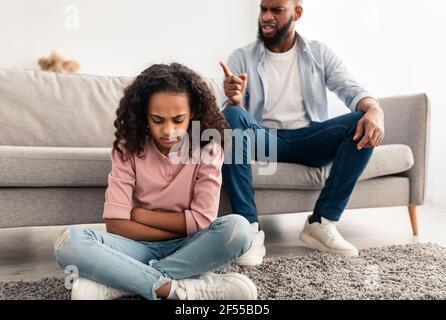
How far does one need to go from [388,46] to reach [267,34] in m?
1.21

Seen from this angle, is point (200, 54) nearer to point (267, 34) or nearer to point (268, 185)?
point (267, 34)

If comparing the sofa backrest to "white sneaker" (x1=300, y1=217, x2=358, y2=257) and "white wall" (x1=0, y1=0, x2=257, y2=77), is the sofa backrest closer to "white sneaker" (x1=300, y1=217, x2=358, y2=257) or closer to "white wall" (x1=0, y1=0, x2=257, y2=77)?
"white sneaker" (x1=300, y1=217, x2=358, y2=257)

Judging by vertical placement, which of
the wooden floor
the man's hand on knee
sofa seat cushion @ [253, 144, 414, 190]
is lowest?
the wooden floor

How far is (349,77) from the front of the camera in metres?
1.54

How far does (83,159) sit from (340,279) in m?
0.78

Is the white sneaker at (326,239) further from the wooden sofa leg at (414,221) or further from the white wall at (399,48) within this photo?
the white wall at (399,48)

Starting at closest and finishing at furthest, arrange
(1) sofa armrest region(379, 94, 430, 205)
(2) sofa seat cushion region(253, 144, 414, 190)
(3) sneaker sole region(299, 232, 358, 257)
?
(3) sneaker sole region(299, 232, 358, 257) → (2) sofa seat cushion region(253, 144, 414, 190) → (1) sofa armrest region(379, 94, 430, 205)

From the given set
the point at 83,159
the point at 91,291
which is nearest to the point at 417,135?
the point at 83,159

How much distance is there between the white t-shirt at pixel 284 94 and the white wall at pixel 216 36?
1.08 meters

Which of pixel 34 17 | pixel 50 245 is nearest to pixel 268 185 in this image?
pixel 50 245

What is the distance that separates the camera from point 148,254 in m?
1.01

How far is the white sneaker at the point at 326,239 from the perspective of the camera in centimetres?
132

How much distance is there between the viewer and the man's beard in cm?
158

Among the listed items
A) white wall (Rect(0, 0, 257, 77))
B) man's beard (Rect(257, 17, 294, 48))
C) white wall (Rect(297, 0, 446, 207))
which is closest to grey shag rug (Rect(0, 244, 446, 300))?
man's beard (Rect(257, 17, 294, 48))
